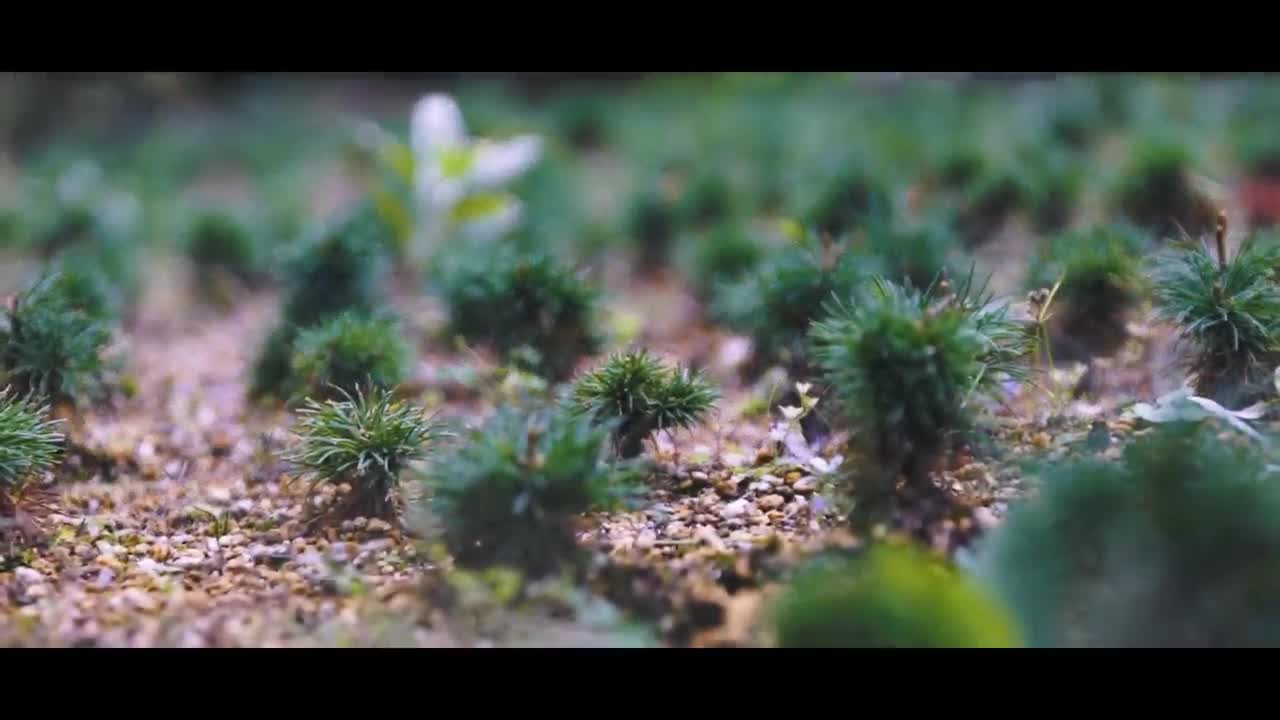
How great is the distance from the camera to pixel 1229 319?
2754 millimetres

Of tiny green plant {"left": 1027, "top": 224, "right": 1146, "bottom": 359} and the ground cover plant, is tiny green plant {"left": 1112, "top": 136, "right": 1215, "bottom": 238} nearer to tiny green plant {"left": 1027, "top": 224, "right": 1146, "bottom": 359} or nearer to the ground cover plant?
the ground cover plant

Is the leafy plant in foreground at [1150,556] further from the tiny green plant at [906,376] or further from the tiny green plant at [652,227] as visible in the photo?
the tiny green plant at [652,227]

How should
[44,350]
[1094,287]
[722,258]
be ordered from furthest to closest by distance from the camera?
[722,258] → [1094,287] → [44,350]

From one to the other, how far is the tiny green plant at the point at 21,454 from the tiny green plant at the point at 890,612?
1871mm

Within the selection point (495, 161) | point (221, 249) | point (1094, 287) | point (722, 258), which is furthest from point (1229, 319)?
point (221, 249)

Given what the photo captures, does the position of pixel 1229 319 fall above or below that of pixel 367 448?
above

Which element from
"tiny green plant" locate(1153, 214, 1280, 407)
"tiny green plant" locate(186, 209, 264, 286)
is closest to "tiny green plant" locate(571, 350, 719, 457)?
"tiny green plant" locate(1153, 214, 1280, 407)

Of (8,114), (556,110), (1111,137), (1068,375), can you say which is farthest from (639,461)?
(8,114)

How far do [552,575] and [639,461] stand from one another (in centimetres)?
38

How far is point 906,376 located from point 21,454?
2.08 metres

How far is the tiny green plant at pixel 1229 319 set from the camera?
108 inches

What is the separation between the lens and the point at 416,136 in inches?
213

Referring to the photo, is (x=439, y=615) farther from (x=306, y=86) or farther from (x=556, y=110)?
(x=306, y=86)

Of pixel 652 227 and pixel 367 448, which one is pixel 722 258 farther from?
pixel 367 448
